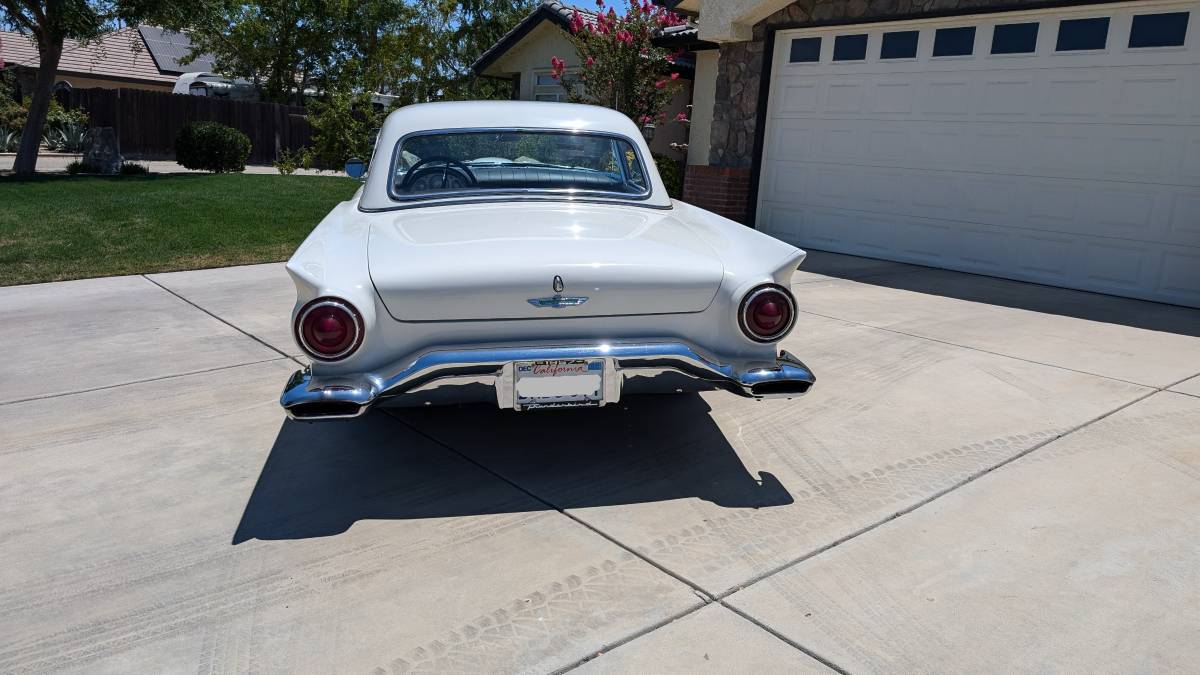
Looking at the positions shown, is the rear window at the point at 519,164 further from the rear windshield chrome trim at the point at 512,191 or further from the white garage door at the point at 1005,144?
the white garage door at the point at 1005,144

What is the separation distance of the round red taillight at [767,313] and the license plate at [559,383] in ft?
1.98

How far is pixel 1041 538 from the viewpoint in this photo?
3.13m

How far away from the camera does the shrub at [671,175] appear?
13000 millimetres

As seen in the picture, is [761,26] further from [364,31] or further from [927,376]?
[364,31]

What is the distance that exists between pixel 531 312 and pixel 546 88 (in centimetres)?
1780

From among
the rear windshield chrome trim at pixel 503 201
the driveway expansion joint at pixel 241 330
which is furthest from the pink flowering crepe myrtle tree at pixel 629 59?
the rear windshield chrome trim at pixel 503 201

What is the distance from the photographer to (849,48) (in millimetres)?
10078

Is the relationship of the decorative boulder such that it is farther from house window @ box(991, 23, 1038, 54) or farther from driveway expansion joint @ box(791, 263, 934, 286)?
house window @ box(991, 23, 1038, 54)

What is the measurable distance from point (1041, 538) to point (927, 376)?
2.09 meters

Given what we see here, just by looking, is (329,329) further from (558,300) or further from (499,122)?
(499,122)

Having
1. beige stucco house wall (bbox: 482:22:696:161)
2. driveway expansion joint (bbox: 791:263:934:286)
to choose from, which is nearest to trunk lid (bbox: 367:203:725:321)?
driveway expansion joint (bbox: 791:263:934:286)

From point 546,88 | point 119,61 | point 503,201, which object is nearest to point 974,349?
point 503,201

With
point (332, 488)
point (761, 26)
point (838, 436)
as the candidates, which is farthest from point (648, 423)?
point (761, 26)

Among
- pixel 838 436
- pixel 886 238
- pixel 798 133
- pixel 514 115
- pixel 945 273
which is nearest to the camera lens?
pixel 838 436
